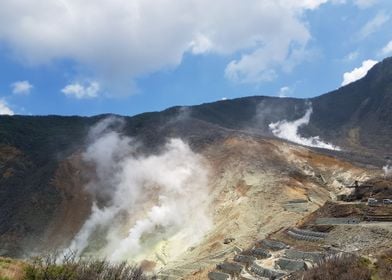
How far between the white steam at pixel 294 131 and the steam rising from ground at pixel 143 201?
40.6 m

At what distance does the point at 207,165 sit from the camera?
65188mm

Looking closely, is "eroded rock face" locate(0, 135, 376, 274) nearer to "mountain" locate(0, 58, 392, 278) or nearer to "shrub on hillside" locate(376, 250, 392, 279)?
"mountain" locate(0, 58, 392, 278)

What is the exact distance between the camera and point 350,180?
58969mm

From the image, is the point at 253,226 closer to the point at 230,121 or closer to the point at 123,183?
the point at 123,183

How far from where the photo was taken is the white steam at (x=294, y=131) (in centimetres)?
10581

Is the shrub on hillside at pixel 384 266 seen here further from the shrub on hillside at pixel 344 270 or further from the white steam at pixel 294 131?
the white steam at pixel 294 131

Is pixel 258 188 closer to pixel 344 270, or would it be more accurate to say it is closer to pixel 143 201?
pixel 143 201

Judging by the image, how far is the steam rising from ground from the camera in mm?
51344

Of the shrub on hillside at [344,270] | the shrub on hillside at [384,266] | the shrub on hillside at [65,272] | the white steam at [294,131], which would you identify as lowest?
the shrub on hillside at [384,266]

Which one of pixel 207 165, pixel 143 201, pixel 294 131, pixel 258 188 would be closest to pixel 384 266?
pixel 258 188

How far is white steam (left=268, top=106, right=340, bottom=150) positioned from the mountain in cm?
141

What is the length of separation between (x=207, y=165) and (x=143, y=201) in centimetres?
933

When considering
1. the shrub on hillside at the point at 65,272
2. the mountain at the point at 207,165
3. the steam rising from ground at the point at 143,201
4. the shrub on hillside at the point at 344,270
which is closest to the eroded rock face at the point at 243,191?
the mountain at the point at 207,165

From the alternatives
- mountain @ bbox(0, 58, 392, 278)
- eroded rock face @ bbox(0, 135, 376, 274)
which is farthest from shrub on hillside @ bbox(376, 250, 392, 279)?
mountain @ bbox(0, 58, 392, 278)
